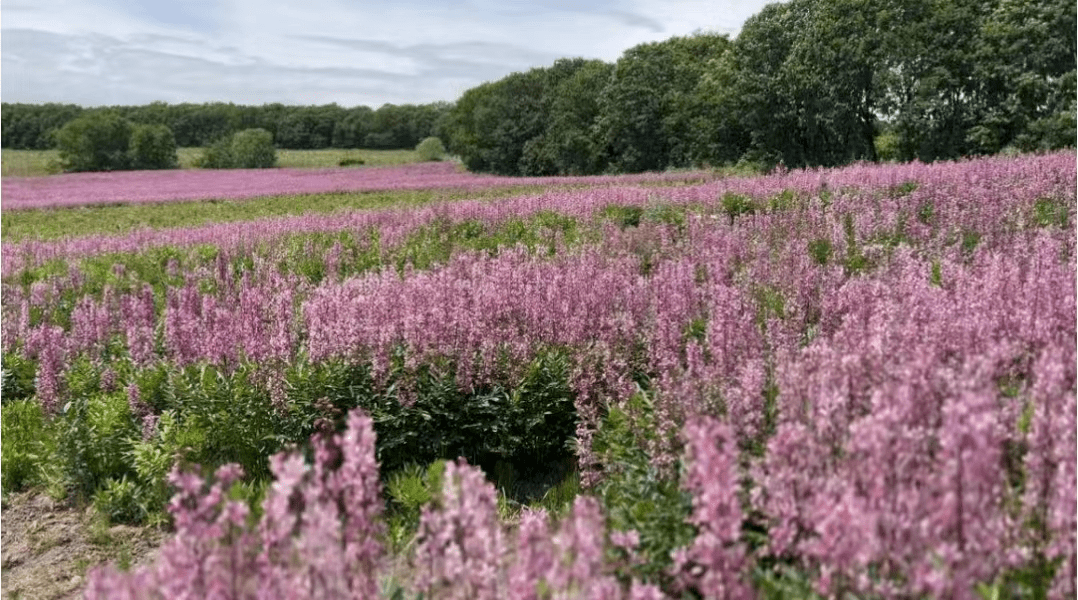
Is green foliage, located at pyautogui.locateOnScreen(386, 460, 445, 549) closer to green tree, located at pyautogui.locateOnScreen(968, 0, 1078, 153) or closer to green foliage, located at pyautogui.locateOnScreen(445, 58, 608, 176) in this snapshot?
green tree, located at pyautogui.locateOnScreen(968, 0, 1078, 153)

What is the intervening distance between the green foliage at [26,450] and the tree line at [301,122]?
10700 cm

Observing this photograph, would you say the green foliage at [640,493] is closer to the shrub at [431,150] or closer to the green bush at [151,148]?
the green bush at [151,148]

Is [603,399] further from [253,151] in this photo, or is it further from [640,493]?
[253,151]

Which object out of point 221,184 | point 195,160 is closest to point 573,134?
point 221,184

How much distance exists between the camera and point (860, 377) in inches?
150

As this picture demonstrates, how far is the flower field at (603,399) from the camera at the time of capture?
265 cm

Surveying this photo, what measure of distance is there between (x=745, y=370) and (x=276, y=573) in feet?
9.38

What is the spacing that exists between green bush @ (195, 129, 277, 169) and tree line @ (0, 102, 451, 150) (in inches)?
1237

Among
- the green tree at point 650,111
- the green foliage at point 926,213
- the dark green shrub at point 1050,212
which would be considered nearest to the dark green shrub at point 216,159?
the green tree at point 650,111

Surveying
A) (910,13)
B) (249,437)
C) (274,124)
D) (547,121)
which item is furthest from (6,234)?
(274,124)

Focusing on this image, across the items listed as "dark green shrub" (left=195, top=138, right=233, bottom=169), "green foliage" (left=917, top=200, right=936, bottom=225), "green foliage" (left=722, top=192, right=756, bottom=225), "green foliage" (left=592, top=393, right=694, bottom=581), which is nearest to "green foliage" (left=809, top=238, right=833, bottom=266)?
"green foliage" (left=917, top=200, right=936, bottom=225)

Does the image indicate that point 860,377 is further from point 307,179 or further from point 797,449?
point 307,179

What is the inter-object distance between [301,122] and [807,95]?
3403 inches

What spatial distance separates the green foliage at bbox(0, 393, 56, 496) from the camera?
754cm
